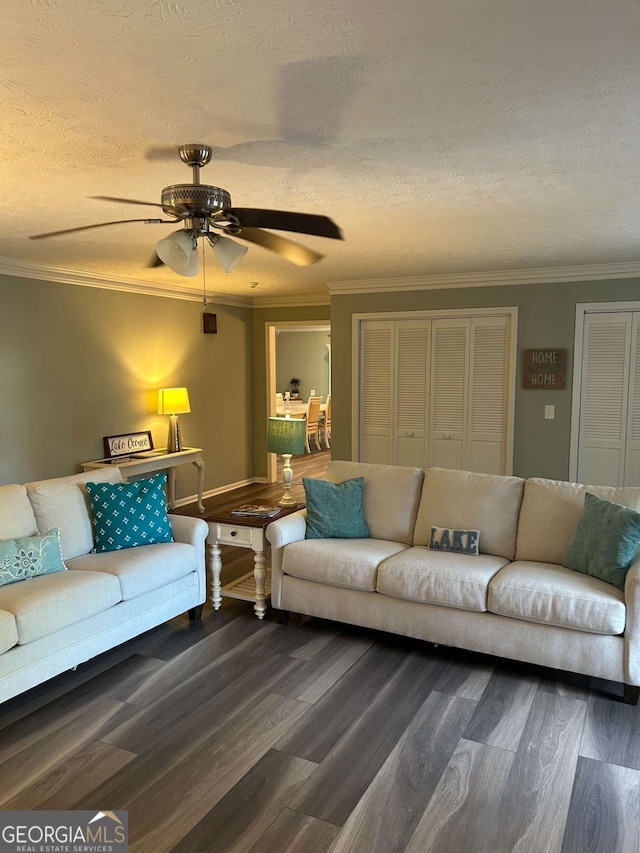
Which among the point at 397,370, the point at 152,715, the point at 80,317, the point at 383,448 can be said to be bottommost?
the point at 152,715

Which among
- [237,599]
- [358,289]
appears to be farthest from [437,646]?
[358,289]

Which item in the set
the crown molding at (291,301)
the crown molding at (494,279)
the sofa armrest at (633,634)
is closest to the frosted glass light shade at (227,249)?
the sofa armrest at (633,634)

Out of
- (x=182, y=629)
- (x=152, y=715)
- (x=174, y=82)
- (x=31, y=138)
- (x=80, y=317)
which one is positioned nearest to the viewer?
(x=174, y=82)

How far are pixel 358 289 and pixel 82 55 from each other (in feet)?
15.8

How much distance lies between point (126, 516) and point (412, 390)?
351cm

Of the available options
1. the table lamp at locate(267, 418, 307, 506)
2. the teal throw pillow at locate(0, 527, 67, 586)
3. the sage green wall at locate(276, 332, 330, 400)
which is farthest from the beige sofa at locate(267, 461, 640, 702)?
the sage green wall at locate(276, 332, 330, 400)

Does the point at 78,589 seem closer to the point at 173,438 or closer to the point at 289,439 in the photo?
the point at 289,439

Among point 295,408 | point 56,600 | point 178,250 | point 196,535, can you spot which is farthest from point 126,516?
point 295,408

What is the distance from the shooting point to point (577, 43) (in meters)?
1.63

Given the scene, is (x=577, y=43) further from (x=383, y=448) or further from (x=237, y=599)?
(x=383, y=448)

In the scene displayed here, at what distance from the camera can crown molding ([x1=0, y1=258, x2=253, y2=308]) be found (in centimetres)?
506

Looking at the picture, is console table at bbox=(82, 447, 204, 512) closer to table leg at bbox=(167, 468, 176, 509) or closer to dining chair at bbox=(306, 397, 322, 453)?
table leg at bbox=(167, 468, 176, 509)

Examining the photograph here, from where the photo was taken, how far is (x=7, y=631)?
8.69 ft

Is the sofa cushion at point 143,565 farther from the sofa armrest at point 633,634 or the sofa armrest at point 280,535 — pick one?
the sofa armrest at point 633,634
